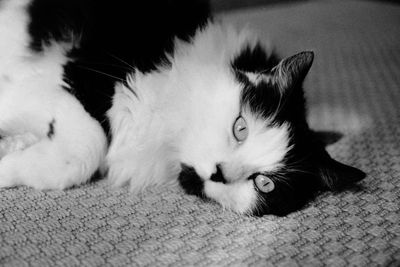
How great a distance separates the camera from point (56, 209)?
0.90 meters

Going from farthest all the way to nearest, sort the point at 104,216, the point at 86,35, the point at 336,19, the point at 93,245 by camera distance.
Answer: the point at 336,19, the point at 86,35, the point at 104,216, the point at 93,245

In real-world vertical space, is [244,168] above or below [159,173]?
above

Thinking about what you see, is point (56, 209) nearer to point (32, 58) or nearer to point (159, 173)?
point (159, 173)

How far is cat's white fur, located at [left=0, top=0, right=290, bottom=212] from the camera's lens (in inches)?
37.4

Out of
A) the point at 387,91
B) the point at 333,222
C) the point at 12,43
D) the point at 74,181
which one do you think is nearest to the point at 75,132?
the point at 74,181

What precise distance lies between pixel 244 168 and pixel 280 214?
5.8 inches

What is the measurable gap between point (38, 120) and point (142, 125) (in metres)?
0.27

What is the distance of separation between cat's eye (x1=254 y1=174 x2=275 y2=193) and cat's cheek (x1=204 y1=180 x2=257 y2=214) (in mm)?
15

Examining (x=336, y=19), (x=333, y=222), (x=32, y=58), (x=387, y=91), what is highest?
(x=336, y=19)

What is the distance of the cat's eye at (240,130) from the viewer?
0.95 meters

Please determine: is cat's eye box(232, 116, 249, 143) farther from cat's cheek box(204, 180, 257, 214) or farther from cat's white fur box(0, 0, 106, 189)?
cat's white fur box(0, 0, 106, 189)

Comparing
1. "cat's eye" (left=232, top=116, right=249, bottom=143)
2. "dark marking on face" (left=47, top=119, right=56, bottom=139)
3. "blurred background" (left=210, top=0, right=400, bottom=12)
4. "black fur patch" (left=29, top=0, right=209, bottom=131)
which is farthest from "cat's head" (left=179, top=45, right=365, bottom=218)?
"blurred background" (left=210, top=0, right=400, bottom=12)

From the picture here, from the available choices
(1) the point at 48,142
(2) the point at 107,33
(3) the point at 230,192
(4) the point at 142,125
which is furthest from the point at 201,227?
(2) the point at 107,33

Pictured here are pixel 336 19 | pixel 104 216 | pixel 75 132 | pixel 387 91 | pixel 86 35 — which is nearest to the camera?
pixel 104 216
